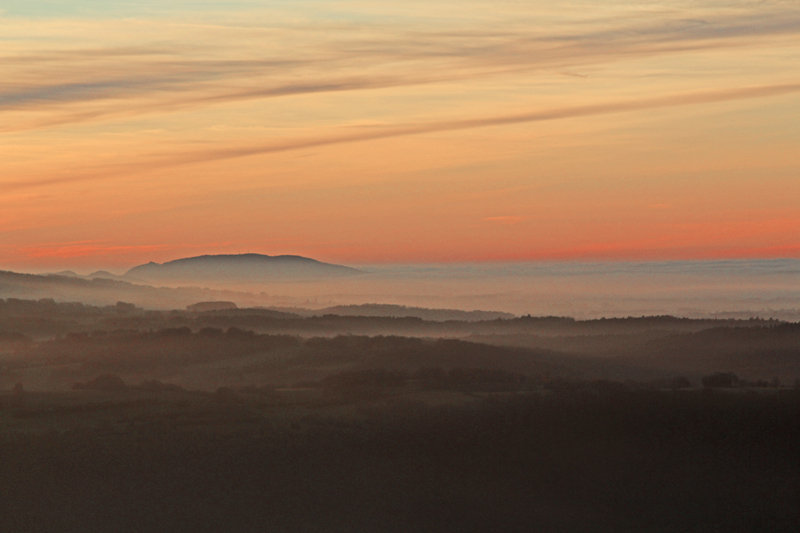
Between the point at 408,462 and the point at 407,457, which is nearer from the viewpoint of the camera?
the point at 408,462

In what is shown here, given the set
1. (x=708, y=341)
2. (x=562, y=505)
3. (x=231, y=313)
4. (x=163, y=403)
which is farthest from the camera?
(x=231, y=313)

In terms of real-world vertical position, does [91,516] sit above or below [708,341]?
below

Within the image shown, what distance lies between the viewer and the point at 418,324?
9725cm

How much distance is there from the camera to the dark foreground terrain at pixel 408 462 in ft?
73.1

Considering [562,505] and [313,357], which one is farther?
[313,357]

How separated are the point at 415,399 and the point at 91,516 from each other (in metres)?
12.3

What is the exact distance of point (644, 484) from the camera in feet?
81.8

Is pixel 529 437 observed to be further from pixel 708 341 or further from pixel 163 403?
pixel 708 341

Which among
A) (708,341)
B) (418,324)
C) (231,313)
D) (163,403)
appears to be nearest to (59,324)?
(231,313)

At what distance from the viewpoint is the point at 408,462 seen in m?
25.8

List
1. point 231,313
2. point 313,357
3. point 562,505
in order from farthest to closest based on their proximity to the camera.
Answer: point 231,313 < point 313,357 < point 562,505

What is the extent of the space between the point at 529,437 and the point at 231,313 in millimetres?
78450

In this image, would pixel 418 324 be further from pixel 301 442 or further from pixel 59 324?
pixel 301 442

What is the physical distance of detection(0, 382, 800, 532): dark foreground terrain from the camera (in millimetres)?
22281
